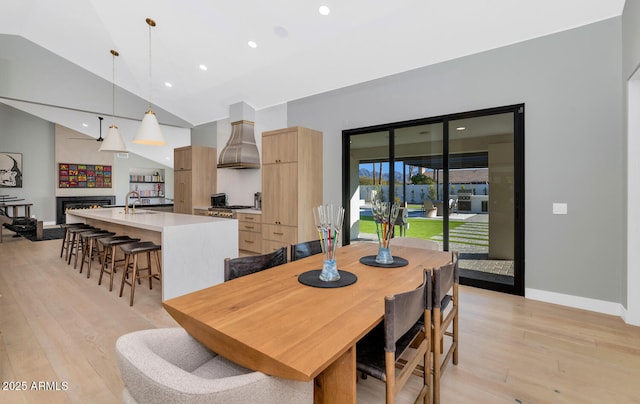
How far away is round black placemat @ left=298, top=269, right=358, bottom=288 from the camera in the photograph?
151 cm

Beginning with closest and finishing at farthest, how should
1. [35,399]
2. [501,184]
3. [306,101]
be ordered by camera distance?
[35,399], [501,184], [306,101]

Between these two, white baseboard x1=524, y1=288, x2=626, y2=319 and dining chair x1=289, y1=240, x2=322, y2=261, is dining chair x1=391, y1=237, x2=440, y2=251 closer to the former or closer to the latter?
dining chair x1=289, y1=240, x2=322, y2=261

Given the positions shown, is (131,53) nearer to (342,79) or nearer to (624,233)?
(342,79)

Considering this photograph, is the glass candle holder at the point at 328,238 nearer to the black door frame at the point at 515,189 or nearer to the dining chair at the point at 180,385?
the dining chair at the point at 180,385

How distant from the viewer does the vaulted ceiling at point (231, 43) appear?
327 centimetres

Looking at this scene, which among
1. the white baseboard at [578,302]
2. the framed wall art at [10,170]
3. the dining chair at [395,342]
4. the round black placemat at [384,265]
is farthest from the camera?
the framed wall art at [10,170]

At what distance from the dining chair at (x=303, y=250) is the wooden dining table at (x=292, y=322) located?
0.55m

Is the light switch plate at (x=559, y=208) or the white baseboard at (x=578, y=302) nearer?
the white baseboard at (x=578, y=302)

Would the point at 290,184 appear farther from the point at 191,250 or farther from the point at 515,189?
the point at 515,189

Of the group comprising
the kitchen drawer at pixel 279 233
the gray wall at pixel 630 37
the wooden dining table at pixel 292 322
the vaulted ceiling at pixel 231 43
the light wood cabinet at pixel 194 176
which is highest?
the vaulted ceiling at pixel 231 43

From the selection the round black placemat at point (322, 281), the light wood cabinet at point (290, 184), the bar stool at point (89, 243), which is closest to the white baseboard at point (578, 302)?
the round black placemat at point (322, 281)

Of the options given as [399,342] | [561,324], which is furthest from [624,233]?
[399,342]

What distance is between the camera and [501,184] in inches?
143

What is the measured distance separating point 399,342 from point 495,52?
3.56 m
